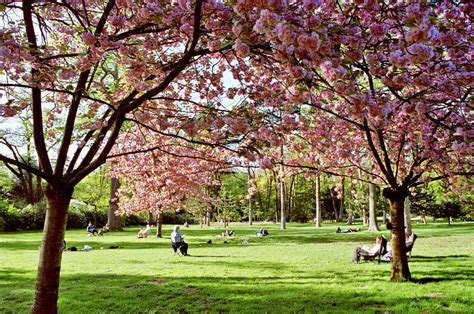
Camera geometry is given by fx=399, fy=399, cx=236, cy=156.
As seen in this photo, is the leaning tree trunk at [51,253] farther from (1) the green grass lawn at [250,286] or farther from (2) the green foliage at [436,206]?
(2) the green foliage at [436,206]

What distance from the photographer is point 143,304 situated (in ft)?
22.3

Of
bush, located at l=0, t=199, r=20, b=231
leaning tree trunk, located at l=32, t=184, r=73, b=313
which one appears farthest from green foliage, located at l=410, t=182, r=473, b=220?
bush, located at l=0, t=199, r=20, b=231

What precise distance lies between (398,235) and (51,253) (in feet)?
21.4

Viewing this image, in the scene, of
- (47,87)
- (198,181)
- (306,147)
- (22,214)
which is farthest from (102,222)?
(47,87)

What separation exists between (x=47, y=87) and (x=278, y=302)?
4892 mm

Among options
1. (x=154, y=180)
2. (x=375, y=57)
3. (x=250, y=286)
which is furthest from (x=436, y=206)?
(x=375, y=57)

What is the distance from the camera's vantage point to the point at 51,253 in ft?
15.9

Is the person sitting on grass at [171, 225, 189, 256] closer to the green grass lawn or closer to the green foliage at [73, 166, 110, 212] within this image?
the green grass lawn

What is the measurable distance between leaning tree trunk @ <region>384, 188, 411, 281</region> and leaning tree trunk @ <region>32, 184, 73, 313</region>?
618 centimetres

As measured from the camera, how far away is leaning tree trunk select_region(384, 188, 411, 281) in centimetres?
814

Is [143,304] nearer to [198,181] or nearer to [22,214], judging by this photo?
[198,181]

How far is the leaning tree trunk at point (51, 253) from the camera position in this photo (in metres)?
4.81

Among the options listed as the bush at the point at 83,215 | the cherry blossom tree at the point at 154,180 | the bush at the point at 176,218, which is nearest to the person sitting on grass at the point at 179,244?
the cherry blossom tree at the point at 154,180

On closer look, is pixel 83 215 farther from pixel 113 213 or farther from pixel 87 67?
pixel 87 67
